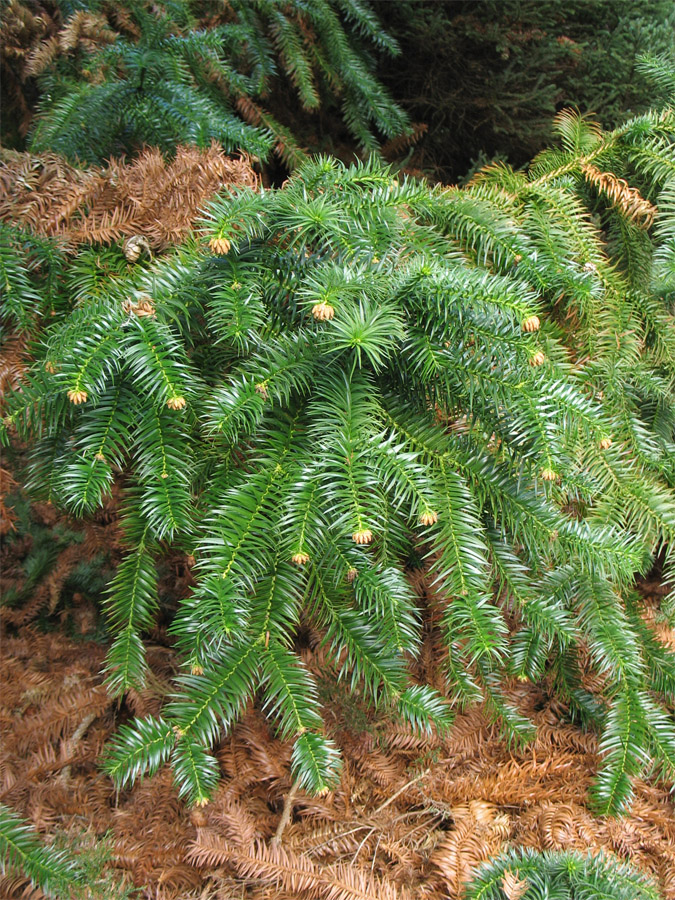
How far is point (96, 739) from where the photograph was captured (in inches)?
50.5

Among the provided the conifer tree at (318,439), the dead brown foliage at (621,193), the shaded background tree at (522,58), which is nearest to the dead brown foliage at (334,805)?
the conifer tree at (318,439)

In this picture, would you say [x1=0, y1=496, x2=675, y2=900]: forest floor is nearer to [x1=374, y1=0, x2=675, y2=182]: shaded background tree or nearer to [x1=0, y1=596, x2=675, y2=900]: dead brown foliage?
[x1=0, y1=596, x2=675, y2=900]: dead brown foliage

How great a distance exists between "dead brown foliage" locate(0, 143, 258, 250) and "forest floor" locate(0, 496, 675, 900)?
0.60m

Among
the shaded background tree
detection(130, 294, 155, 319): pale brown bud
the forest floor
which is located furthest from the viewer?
the shaded background tree

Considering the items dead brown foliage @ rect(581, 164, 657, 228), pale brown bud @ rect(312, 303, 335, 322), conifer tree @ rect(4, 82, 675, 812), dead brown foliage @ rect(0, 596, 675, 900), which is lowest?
dead brown foliage @ rect(0, 596, 675, 900)

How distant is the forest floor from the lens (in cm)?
108

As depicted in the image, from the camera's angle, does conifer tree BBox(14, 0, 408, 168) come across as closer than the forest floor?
No

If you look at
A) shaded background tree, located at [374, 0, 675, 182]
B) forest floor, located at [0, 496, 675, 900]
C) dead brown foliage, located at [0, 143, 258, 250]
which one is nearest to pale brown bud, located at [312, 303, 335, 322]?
dead brown foliage, located at [0, 143, 258, 250]

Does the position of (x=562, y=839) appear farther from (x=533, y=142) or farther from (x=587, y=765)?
(x=533, y=142)

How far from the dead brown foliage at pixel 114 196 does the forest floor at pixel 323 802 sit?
600 millimetres

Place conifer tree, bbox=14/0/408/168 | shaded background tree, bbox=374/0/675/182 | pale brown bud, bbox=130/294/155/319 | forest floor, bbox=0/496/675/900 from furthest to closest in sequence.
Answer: shaded background tree, bbox=374/0/675/182 → conifer tree, bbox=14/0/408/168 → forest floor, bbox=0/496/675/900 → pale brown bud, bbox=130/294/155/319

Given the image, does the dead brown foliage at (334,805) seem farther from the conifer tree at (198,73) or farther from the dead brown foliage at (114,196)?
the conifer tree at (198,73)

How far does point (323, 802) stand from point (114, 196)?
1.15 metres

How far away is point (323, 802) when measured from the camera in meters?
1.18
